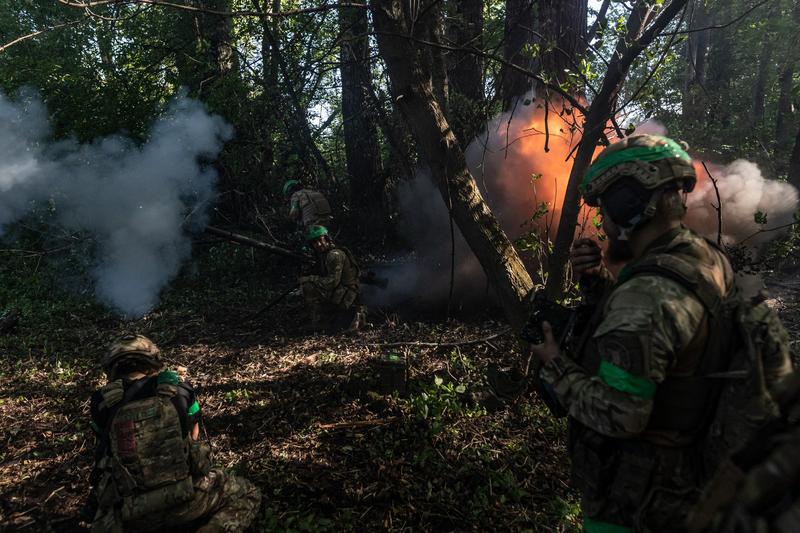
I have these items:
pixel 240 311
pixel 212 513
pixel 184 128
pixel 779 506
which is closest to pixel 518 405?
pixel 212 513

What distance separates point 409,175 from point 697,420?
7948 millimetres

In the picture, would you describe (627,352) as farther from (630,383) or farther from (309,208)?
(309,208)

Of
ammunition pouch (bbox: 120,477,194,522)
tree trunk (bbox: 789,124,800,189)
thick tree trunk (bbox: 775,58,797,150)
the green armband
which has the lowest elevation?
ammunition pouch (bbox: 120,477,194,522)

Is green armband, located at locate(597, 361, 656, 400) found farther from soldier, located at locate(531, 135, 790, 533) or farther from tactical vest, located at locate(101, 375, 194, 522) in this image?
tactical vest, located at locate(101, 375, 194, 522)

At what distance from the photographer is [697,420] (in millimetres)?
1669

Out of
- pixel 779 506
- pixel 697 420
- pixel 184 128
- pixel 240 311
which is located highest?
pixel 184 128

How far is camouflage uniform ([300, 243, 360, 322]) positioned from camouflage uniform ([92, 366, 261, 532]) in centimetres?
414

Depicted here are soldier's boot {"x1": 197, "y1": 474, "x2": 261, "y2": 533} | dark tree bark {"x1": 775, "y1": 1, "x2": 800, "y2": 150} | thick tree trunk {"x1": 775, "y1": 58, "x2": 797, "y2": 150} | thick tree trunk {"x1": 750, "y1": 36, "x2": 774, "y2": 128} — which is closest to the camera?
soldier's boot {"x1": 197, "y1": 474, "x2": 261, "y2": 533}

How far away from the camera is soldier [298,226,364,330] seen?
7223 millimetres

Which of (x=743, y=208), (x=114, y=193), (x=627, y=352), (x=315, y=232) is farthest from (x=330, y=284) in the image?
(x=743, y=208)

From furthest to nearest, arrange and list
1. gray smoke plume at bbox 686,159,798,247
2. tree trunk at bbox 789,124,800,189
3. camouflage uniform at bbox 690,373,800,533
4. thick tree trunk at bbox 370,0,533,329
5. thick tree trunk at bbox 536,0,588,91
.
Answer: tree trunk at bbox 789,124,800,189, gray smoke plume at bbox 686,159,798,247, thick tree trunk at bbox 536,0,588,91, thick tree trunk at bbox 370,0,533,329, camouflage uniform at bbox 690,373,800,533

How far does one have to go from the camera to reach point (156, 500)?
9.34 feet

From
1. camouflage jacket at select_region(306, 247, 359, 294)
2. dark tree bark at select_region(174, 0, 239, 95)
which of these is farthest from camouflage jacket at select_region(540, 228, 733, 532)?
dark tree bark at select_region(174, 0, 239, 95)

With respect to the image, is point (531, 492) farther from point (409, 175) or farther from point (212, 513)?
point (409, 175)
